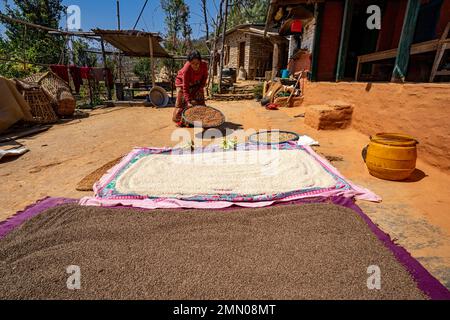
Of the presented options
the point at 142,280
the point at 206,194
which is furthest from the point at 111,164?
the point at 142,280

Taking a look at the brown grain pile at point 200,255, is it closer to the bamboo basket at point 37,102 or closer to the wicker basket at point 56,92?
the bamboo basket at point 37,102

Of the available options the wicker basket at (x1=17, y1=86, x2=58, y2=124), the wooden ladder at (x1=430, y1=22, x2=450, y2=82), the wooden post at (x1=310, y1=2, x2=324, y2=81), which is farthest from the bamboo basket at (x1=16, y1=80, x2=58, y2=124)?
the wooden ladder at (x1=430, y1=22, x2=450, y2=82)

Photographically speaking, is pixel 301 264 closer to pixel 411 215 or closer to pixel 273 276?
pixel 273 276

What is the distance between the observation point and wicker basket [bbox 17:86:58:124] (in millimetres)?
5375

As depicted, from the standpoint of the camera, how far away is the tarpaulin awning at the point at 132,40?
695 centimetres

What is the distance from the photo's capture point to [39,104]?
5.52 meters

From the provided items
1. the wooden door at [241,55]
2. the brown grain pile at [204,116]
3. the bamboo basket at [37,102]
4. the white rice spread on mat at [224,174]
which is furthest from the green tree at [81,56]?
the white rice spread on mat at [224,174]

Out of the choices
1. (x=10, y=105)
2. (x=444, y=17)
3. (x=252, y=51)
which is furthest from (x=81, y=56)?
(x=444, y=17)

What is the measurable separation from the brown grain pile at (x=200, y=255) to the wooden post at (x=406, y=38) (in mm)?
2820

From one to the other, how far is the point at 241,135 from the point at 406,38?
2.74m

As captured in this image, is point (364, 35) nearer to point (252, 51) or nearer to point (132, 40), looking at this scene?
point (132, 40)

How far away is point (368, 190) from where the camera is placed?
2.23m
